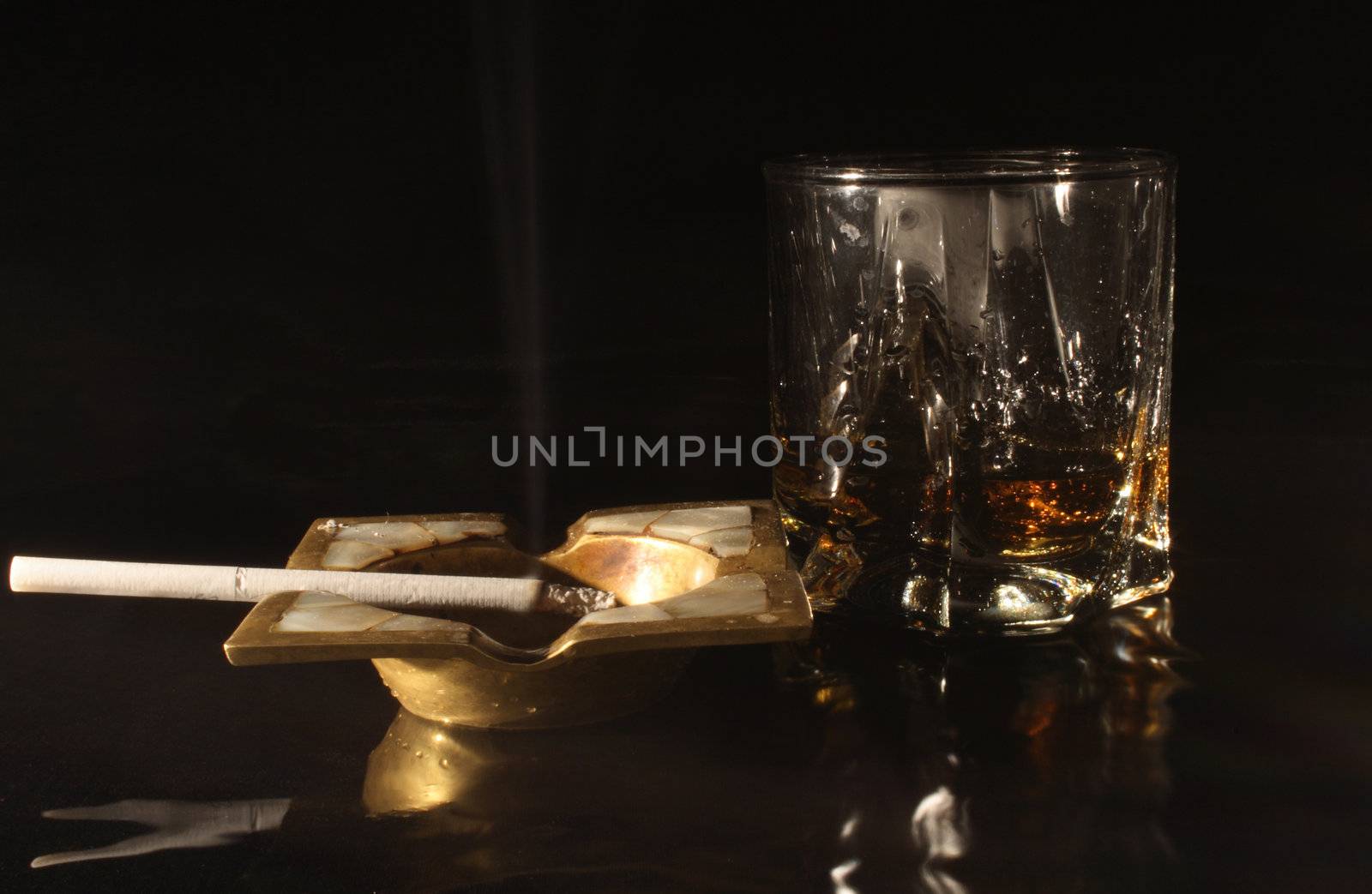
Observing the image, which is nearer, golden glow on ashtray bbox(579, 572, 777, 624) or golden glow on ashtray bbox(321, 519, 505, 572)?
golden glow on ashtray bbox(579, 572, 777, 624)

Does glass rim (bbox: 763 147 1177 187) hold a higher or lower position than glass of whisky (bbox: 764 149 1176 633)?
higher

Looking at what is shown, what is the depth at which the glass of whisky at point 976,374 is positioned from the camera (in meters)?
0.84

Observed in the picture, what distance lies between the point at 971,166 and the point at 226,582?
49 cm

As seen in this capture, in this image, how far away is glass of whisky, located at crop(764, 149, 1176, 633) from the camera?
84cm

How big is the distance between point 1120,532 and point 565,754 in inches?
14.0

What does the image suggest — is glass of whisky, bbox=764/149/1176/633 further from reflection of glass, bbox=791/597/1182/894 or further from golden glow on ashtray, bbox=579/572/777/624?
golden glow on ashtray, bbox=579/572/777/624

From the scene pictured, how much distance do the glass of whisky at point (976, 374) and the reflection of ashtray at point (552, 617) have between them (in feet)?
0.25

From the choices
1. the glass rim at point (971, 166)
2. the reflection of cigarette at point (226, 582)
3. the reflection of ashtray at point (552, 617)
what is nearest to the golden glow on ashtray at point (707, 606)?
the reflection of ashtray at point (552, 617)

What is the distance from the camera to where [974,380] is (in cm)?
85

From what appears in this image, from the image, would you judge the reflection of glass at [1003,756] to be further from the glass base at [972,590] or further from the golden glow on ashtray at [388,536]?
the golden glow on ashtray at [388,536]

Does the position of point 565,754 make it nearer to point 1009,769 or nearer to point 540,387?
point 1009,769

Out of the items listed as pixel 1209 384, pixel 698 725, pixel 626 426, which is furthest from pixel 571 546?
pixel 1209 384

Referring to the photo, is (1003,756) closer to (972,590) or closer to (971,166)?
(972,590)

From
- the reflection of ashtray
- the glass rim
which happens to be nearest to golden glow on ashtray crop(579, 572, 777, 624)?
the reflection of ashtray
